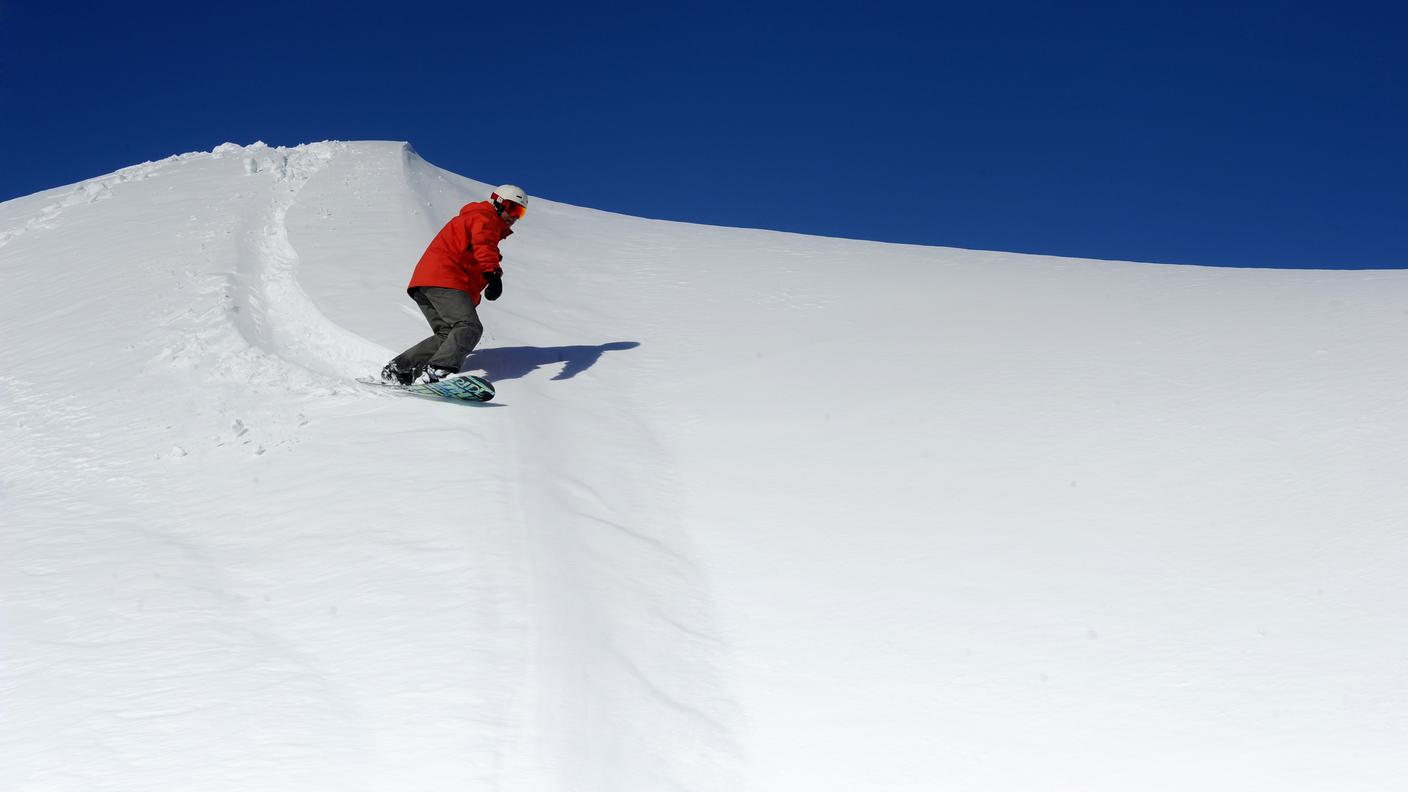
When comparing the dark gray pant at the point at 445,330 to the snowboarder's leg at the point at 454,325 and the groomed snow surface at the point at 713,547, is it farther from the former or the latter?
the groomed snow surface at the point at 713,547

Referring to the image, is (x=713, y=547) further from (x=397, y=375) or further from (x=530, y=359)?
(x=530, y=359)

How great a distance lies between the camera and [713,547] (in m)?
5.63

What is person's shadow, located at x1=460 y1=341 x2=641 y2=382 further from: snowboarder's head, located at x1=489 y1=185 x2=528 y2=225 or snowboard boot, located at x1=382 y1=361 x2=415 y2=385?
snowboarder's head, located at x1=489 y1=185 x2=528 y2=225

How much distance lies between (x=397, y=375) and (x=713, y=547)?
3.08 metres

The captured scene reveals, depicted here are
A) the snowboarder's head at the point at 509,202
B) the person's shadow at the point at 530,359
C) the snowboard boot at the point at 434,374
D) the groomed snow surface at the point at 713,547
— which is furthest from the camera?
the person's shadow at the point at 530,359

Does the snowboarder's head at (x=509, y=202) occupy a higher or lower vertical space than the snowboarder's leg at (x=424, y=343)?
higher

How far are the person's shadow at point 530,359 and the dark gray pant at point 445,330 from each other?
27 centimetres

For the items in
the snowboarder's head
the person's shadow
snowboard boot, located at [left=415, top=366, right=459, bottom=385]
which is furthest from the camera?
the person's shadow

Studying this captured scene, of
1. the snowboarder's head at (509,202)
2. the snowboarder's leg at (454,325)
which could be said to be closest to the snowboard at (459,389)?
the snowboarder's leg at (454,325)

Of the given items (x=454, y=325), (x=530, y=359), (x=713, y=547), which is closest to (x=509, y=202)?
(x=454, y=325)

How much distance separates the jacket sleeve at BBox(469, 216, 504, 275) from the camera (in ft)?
26.1

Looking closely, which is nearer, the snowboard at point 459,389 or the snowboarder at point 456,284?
the snowboard at point 459,389

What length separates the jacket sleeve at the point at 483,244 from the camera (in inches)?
313

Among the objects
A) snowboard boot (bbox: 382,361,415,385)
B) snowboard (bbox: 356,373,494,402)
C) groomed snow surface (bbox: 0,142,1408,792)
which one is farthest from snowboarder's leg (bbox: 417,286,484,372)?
groomed snow surface (bbox: 0,142,1408,792)
